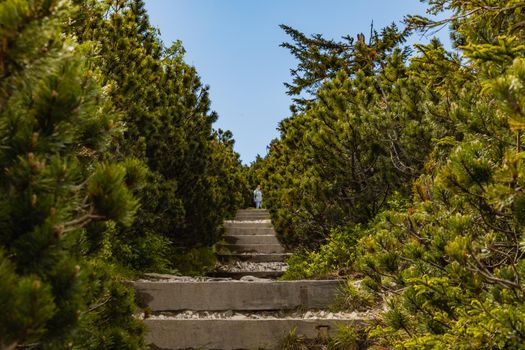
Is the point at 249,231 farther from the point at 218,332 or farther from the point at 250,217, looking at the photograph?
the point at 218,332

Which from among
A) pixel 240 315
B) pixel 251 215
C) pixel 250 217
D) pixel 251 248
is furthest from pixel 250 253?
A: pixel 251 215

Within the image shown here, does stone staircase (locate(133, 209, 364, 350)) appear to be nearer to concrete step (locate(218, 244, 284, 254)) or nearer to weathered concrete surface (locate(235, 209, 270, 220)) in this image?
concrete step (locate(218, 244, 284, 254))

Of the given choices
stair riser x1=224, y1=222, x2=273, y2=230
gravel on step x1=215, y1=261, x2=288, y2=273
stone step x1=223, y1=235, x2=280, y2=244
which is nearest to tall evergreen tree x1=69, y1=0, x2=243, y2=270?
gravel on step x1=215, y1=261, x2=288, y2=273

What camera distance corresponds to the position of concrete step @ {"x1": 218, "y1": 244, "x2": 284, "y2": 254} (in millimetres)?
11969

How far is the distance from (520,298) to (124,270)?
5224 mm

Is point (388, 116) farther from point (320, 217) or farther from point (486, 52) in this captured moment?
point (486, 52)

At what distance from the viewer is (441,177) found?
2545mm

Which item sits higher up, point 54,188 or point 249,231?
point 54,188

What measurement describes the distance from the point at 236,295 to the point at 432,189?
3.24 m

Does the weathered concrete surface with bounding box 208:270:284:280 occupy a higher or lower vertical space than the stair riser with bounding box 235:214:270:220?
lower

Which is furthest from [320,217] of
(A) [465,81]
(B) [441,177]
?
(B) [441,177]

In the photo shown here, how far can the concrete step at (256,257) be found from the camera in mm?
10914

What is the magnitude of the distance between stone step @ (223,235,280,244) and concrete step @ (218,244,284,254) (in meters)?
0.20

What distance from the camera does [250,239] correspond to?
41.4 ft
